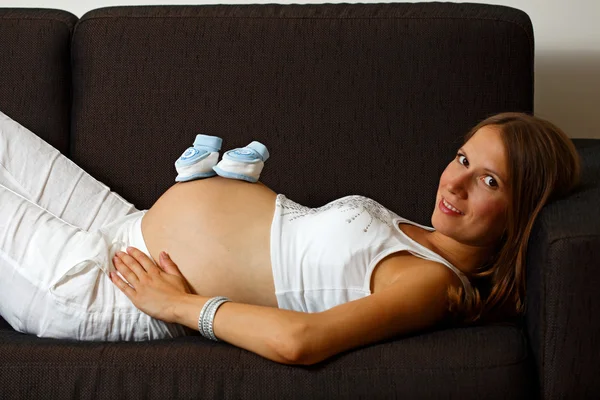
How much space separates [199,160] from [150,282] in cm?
30

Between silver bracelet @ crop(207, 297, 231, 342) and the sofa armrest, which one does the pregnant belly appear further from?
the sofa armrest

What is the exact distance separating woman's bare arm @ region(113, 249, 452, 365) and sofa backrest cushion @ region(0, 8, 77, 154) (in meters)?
0.73

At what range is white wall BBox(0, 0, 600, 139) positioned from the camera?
2.57 meters

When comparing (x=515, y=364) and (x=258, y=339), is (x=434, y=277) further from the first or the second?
(x=258, y=339)

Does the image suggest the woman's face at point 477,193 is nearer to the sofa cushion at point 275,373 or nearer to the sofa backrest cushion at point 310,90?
the sofa cushion at point 275,373

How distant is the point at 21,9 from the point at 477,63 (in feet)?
3.99

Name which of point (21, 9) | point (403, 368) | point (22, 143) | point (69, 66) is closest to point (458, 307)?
point (403, 368)

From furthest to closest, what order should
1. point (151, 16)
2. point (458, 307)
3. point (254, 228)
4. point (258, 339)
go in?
point (151, 16)
point (254, 228)
point (458, 307)
point (258, 339)

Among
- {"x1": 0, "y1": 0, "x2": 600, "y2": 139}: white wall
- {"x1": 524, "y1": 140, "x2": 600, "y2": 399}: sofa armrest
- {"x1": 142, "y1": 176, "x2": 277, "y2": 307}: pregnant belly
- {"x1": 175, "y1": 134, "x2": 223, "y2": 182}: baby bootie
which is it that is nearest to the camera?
{"x1": 524, "y1": 140, "x2": 600, "y2": 399}: sofa armrest

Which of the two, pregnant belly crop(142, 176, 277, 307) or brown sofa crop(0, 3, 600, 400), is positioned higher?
brown sofa crop(0, 3, 600, 400)

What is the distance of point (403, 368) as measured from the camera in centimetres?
151

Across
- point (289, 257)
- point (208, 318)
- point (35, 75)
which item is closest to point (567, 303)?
point (289, 257)

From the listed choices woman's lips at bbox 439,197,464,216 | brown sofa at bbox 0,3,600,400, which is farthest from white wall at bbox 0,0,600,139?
woman's lips at bbox 439,197,464,216

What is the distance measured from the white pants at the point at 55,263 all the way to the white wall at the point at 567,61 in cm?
94
